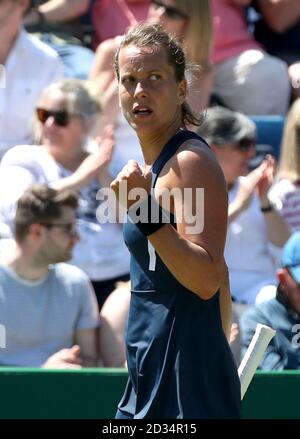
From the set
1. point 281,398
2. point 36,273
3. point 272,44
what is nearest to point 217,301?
point 281,398

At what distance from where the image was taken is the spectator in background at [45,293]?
14.8ft

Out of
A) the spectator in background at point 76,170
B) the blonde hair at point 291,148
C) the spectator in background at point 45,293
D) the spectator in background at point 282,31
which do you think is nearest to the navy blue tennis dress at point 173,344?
the spectator in background at point 45,293

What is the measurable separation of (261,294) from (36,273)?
1.05 m

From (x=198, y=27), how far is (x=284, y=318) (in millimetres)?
1666

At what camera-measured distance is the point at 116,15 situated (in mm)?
5984

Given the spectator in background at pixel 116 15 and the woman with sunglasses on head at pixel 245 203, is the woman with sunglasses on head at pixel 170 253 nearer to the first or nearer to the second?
the woman with sunglasses on head at pixel 245 203

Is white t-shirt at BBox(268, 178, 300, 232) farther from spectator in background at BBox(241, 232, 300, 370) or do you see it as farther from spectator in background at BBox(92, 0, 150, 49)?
spectator in background at BBox(92, 0, 150, 49)

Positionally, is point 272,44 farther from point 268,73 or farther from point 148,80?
point 148,80

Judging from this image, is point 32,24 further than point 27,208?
Yes

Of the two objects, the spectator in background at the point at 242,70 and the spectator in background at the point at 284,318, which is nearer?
the spectator in background at the point at 284,318

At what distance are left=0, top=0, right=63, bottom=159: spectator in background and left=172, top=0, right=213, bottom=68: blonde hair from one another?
667mm

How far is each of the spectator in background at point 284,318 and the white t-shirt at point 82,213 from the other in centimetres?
74

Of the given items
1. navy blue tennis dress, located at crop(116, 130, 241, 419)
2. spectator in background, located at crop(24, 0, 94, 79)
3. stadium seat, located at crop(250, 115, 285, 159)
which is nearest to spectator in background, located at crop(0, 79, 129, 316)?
spectator in background, located at crop(24, 0, 94, 79)

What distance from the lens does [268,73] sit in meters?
6.04
